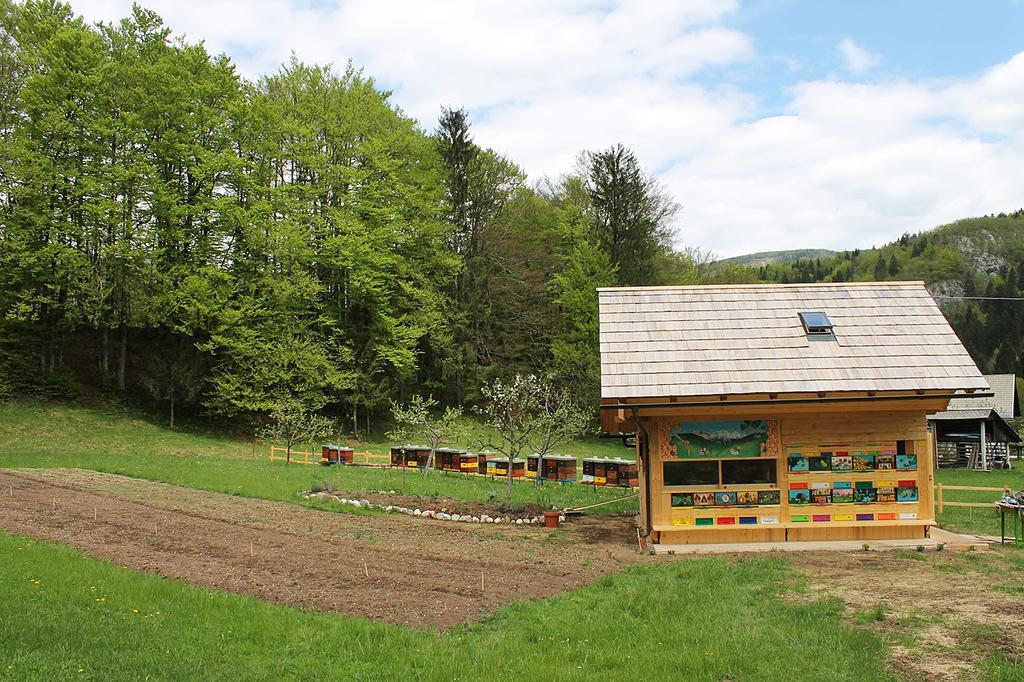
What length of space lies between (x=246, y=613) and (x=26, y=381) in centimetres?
2688

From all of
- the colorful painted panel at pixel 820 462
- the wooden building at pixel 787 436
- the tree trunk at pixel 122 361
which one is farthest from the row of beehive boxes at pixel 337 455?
the colorful painted panel at pixel 820 462

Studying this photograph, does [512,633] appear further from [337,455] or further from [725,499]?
[337,455]

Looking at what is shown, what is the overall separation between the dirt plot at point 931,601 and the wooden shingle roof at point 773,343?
10.6ft

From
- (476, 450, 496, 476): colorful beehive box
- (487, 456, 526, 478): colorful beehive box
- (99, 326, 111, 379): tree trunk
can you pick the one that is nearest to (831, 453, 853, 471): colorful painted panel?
(487, 456, 526, 478): colorful beehive box

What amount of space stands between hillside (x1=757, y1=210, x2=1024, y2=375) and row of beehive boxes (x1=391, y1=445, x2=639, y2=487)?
6986cm

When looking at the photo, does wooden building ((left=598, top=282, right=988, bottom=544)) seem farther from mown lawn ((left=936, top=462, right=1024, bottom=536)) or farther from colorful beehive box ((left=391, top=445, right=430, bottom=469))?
colorful beehive box ((left=391, top=445, right=430, bottom=469))

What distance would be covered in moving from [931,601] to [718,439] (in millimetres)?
5305

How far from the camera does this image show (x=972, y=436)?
38.8 meters

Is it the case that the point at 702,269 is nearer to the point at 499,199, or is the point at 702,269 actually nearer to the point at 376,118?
the point at 499,199

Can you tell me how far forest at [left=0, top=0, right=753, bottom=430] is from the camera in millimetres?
30219

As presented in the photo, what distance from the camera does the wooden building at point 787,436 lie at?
1433 centimetres

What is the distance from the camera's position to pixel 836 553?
1382 cm

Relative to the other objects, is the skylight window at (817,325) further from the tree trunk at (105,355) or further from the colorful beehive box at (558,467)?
the tree trunk at (105,355)

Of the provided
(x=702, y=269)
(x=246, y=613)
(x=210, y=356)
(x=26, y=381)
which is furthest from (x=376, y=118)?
(x=246, y=613)
